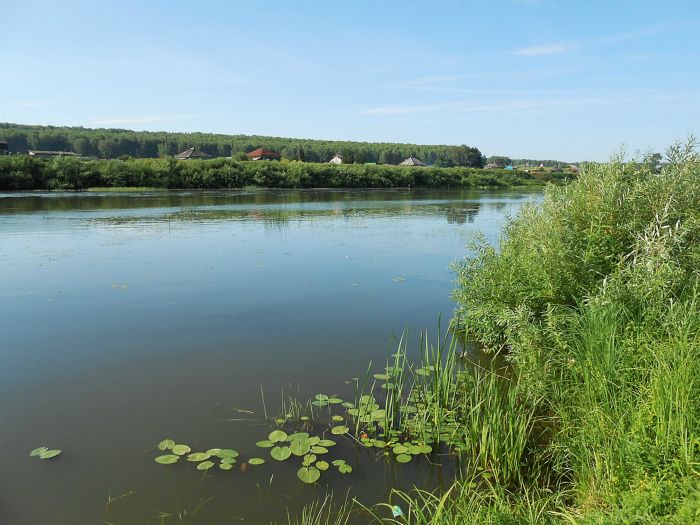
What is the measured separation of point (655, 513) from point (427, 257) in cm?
1467

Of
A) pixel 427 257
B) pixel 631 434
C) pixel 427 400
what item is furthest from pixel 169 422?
pixel 427 257

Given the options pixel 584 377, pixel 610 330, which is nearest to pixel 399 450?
pixel 584 377

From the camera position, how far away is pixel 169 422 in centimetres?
650

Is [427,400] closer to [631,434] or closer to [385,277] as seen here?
[631,434]

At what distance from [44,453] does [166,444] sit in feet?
4.14

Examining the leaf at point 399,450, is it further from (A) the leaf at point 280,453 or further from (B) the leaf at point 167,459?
(B) the leaf at point 167,459

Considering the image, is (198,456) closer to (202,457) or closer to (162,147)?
(202,457)

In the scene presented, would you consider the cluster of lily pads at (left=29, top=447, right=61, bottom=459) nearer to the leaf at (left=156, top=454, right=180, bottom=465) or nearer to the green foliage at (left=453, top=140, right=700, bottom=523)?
the leaf at (left=156, top=454, right=180, bottom=465)

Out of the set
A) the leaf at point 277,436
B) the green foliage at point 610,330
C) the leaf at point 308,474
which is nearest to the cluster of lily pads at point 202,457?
the leaf at point 277,436

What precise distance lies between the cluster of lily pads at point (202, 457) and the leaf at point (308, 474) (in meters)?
0.48

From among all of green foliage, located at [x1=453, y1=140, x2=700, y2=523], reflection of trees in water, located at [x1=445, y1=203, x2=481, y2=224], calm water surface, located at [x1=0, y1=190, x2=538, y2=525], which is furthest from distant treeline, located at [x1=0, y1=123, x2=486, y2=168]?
green foliage, located at [x1=453, y1=140, x2=700, y2=523]

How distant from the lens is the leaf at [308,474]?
5328 millimetres

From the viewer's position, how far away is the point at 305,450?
580cm

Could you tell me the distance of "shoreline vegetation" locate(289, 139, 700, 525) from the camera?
4.04 meters
